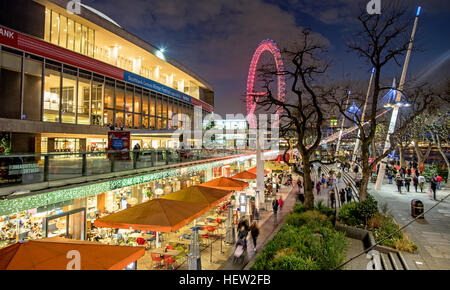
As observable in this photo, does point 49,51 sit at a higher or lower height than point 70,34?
lower

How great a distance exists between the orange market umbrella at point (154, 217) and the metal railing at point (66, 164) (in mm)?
2020

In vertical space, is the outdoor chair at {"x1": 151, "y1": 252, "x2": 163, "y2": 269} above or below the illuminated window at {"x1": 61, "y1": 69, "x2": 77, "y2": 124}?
below

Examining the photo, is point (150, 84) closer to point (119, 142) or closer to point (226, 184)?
point (226, 184)

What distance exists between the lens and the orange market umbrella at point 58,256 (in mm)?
5234

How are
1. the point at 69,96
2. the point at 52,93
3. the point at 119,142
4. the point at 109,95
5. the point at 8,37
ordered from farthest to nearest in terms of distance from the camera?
1. the point at 109,95
2. the point at 69,96
3. the point at 52,93
4. the point at 8,37
5. the point at 119,142

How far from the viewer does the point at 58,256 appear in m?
5.52

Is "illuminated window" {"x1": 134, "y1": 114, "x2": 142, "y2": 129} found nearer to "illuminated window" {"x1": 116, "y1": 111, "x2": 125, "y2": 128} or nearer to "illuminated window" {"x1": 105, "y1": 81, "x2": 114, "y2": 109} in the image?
"illuminated window" {"x1": 116, "y1": 111, "x2": 125, "y2": 128}

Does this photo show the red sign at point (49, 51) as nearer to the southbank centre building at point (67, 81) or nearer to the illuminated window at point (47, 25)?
the southbank centre building at point (67, 81)

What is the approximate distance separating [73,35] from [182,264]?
25.4 m

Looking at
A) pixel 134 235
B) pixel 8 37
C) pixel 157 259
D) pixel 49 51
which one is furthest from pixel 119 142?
pixel 49 51

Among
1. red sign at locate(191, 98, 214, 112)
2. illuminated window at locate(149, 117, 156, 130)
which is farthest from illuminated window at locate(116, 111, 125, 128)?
red sign at locate(191, 98, 214, 112)

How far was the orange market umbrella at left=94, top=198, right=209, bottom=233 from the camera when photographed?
368 inches

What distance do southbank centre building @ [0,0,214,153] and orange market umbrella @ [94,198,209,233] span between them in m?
9.82

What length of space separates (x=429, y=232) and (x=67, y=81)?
29168 mm
